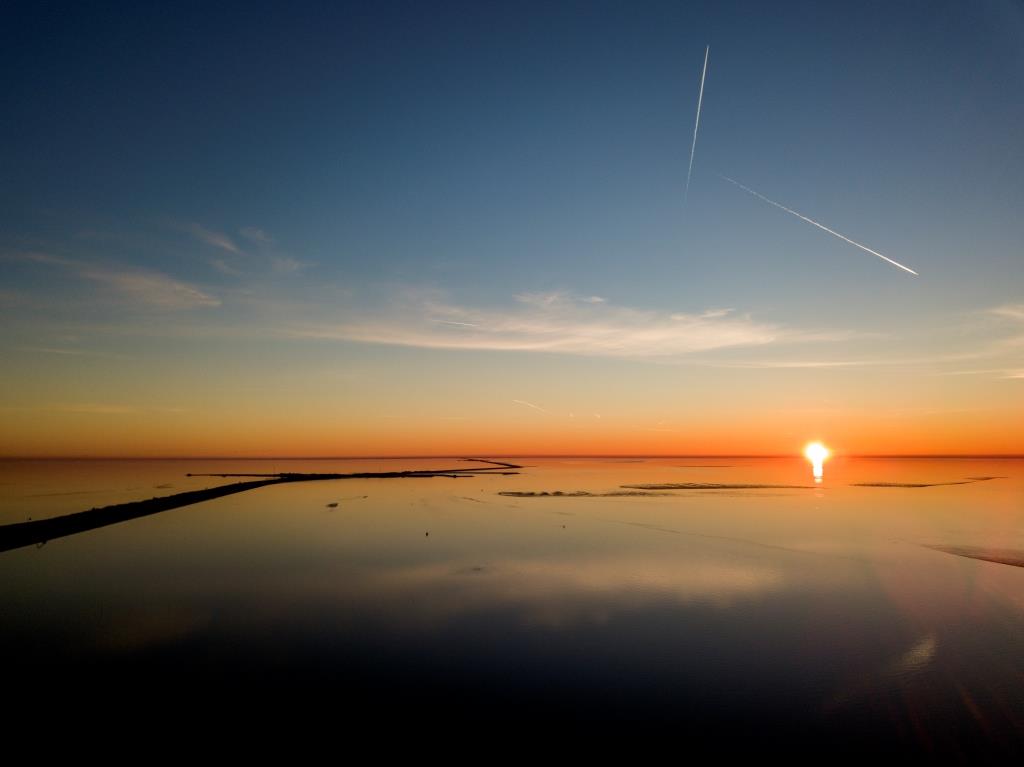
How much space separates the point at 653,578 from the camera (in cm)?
2450

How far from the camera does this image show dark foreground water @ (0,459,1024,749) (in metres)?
11.6

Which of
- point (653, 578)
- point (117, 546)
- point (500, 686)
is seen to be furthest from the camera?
point (117, 546)

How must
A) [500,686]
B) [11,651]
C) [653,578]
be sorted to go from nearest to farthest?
[500,686] < [11,651] < [653,578]

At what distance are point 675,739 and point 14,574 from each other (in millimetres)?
27856

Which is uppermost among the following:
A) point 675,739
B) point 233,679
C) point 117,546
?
point 675,739

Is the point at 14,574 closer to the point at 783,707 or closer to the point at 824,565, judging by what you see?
the point at 783,707

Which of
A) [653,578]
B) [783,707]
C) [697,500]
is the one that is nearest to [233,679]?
[783,707]

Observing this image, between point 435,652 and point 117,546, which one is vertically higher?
point 435,652

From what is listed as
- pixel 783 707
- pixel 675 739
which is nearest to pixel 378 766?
pixel 675 739

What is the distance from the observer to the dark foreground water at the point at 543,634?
1159 cm

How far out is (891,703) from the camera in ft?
40.3

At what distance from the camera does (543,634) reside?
1700 centimetres

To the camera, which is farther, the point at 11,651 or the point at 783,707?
the point at 11,651

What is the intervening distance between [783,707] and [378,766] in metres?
8.15
